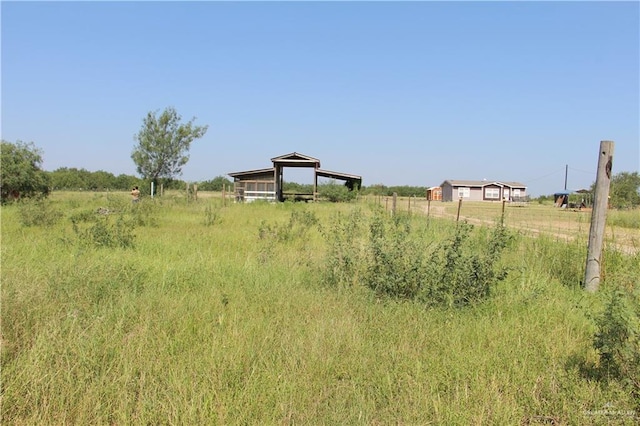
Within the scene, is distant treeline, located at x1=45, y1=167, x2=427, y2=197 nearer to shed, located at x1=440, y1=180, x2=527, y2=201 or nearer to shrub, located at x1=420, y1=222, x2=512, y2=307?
shed, located at x1=440, y1=180, x2=527, y2=201

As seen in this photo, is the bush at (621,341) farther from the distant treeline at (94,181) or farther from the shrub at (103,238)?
the distant treeline at (94,181)

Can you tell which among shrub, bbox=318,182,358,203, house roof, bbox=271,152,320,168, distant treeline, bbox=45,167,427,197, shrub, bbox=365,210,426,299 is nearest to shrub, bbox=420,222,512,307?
shrub, bbox=365,210,426,299

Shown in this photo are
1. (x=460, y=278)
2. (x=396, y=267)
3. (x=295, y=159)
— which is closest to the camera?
(x=460, y=278)

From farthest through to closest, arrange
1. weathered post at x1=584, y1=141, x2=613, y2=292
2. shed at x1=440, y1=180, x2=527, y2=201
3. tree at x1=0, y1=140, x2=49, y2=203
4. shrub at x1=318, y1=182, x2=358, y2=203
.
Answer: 1. shed at x1=440, y1=180, x2=527, y2=201
2. shrub at x1=318, y1=182, x2=358, y2=203
3. tree at x1=0, y1=140, x2=49, y2=203
4. weathered post at x1=584, y1=141, x2=613, y2=292

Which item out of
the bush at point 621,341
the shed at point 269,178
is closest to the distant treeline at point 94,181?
the shed at point 269,178

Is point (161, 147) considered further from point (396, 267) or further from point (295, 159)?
point (396, 267)

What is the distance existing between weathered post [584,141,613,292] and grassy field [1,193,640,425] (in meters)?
0.33

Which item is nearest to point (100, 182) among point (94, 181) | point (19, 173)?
point (94, 181)

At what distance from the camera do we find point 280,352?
301 centimetres

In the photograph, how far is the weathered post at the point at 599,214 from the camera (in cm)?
509

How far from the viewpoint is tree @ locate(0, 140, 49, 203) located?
71.2 ft

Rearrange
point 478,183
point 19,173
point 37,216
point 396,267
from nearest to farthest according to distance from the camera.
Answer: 1. point 396,267
2. point 37,216
3. point 19,173
4. point 478,183

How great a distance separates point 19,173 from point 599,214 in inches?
1124

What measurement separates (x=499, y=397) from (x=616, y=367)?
37.6 inches
